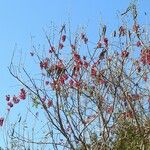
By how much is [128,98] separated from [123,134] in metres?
1.42

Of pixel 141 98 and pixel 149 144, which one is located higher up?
pixel 141 98

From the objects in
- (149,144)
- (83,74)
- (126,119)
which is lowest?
(149,144)

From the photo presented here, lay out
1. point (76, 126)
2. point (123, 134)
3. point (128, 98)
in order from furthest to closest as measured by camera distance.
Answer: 1. point (123, 134)
2. point (76, 126)
3. point (128, 98)

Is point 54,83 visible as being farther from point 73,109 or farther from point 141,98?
point 141,98

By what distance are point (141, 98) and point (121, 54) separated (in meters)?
0.69

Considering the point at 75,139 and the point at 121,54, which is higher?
the point at 121,54

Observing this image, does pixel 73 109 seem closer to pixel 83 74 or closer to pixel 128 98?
pixel 83 74

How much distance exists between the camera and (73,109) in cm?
619

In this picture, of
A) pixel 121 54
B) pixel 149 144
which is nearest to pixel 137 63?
pixel 121 54

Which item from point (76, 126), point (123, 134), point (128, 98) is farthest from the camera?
point (123, 134)

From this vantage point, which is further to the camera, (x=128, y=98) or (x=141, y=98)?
(x=141, y=98)

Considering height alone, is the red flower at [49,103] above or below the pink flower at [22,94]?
below

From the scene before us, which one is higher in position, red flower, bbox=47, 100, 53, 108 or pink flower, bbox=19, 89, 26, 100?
pink flower, bbox=19, 89, 26, 100

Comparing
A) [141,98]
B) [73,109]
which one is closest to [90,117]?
[73,109]
